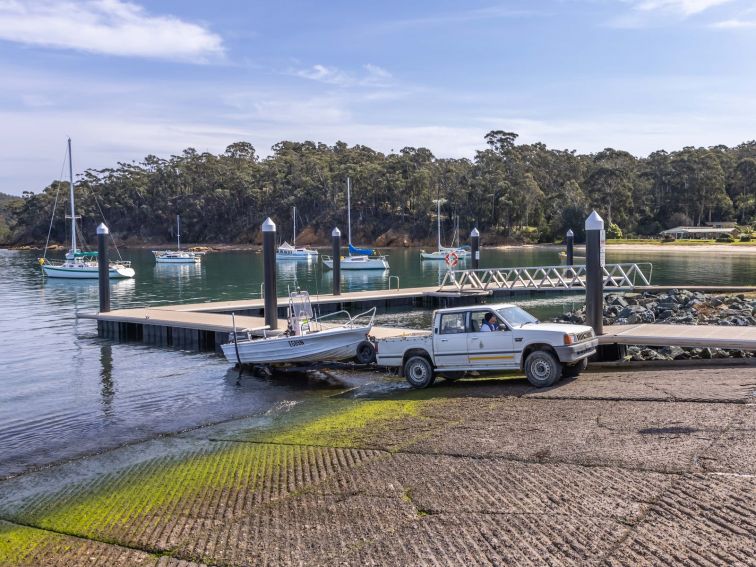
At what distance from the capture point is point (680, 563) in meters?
6.56

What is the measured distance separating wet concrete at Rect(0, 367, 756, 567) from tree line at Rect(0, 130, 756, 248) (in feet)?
365

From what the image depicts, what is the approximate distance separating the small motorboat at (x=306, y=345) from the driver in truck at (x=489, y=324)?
430cm

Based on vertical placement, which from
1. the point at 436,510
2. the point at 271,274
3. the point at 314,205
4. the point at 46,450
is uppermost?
the point at 314,205

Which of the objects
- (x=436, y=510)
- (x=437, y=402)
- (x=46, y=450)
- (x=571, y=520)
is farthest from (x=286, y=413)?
(x=571, y=520)

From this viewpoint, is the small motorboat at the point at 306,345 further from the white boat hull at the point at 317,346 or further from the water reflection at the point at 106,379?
the water reflection at the point at 106,379

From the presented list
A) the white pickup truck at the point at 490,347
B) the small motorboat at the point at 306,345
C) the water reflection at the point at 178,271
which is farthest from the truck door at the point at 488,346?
the water reflection at the point at 178,271

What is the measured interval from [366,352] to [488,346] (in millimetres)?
5289

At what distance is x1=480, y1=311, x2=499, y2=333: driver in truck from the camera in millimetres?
15982

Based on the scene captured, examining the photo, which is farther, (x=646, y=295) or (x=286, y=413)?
(x=646, y=295)

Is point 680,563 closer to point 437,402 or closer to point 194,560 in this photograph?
point 194,560

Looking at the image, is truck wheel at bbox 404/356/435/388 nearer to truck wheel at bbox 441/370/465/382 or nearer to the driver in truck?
truck wheel at bbox 441/370/465/382

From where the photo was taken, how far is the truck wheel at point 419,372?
16969mm

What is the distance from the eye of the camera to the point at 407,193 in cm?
14138

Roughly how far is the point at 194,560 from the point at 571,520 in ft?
13.6
